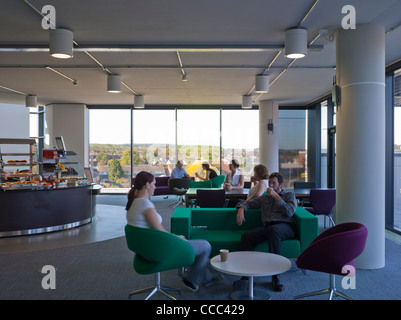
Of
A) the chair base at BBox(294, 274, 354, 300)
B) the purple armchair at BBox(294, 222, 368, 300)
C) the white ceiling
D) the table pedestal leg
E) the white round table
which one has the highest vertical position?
the white ceiling

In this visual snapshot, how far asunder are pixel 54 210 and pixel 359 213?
5.48 meters

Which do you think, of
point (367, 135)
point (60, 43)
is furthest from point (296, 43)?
point (60, 43)

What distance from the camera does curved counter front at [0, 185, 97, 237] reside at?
699cm

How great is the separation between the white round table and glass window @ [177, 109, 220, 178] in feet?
34.4

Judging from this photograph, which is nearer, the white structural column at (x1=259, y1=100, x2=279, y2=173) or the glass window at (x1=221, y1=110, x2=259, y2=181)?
the white structural column at (x1=259, y1=100, x2=279, y2=173)

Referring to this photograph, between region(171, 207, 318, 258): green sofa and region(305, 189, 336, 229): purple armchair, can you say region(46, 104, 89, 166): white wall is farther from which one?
region(171, 207, 318, 258): green sofa

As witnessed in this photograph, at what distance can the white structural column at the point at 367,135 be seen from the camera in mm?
5238

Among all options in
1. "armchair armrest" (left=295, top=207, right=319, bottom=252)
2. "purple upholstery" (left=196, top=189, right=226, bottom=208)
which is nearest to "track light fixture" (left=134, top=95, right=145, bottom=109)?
"purple upholstery" (left=196, top=189, right=226, bottom=208)

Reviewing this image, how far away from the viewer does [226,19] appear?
5520 mm

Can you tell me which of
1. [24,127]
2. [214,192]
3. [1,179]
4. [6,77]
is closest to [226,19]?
[214,192]

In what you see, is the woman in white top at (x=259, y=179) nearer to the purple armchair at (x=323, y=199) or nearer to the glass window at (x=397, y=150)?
the purple armchair at (x=323, y=199)

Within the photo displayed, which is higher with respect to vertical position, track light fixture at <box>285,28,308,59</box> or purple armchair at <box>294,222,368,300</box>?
track light fixture at <box>285,28,308,59</box>

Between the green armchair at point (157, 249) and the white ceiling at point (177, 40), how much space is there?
2995 millimetres
